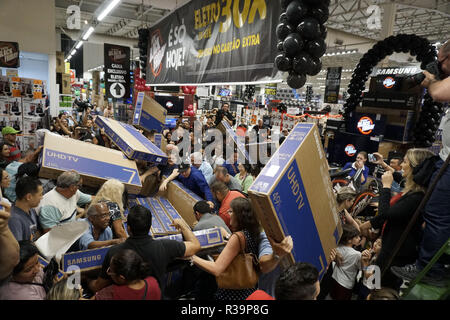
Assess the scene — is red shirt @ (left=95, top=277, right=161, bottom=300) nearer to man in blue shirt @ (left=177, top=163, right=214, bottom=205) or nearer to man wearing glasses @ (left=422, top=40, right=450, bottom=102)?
man wearing glasses @ (left=422, top=40, right=450, bottom=102)

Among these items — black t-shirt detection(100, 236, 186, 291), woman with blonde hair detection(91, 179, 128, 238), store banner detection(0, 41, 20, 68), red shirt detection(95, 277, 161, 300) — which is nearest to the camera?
red shirt detection(95, 277, 161, 300)

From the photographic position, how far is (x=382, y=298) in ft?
5.25

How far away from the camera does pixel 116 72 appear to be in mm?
8109

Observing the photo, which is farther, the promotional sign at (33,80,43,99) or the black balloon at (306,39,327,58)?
the promotional sign at (33,80,43,99)

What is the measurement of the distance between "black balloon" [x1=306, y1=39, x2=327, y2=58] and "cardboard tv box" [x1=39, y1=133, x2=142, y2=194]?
261 cm

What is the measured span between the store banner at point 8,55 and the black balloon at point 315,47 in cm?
864

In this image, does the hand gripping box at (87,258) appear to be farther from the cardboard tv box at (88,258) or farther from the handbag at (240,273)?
the handbag at (240,273)

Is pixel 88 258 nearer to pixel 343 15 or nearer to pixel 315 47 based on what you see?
pixel 315 47

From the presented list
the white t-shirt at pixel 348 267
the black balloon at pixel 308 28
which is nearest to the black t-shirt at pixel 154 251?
the white t-shirt at pixel 348 267

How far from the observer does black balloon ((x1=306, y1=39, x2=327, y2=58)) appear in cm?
327

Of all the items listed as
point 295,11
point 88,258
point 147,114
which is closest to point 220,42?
point 295,11

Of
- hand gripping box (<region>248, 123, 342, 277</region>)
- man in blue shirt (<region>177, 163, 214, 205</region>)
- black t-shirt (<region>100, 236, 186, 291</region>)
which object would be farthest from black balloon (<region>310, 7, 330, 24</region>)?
black t-shirt (<region>100, 236, 186, 291</region>)

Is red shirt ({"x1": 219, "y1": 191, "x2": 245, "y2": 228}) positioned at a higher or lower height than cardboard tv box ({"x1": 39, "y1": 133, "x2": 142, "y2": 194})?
lower

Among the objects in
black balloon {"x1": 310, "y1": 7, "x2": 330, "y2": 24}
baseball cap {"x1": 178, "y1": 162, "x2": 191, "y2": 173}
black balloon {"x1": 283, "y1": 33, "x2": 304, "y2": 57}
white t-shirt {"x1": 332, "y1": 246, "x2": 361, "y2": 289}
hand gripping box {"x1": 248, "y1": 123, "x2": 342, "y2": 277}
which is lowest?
white t-shirt {"x1": 332, "y1": 246, "x2": 361, "y2": 289}
